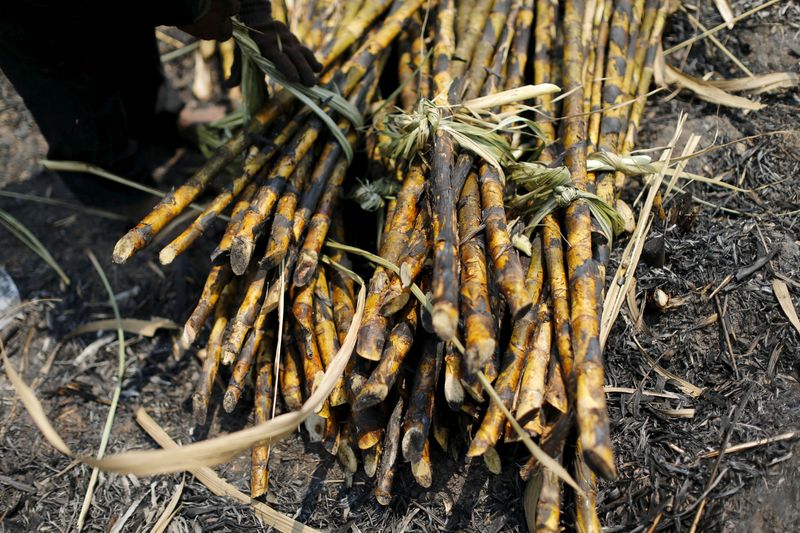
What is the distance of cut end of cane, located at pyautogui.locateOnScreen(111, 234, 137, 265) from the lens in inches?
76.1

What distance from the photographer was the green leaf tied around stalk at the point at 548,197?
2062mm

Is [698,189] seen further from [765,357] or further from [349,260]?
[349,260]

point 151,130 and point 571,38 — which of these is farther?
point 151,130

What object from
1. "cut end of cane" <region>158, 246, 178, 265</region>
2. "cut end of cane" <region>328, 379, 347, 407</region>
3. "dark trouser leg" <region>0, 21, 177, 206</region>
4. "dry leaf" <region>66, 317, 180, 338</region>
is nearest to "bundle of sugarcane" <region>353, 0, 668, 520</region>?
"cut end of cane" <region>328, 379, 347, 407</region>

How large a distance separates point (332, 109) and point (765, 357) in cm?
177

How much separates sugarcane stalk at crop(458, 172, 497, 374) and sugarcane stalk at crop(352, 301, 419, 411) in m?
0.24

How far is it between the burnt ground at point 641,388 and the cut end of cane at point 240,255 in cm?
68

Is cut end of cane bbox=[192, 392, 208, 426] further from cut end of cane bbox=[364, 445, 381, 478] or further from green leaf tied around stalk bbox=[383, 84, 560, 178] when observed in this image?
green leaf tied around stalk bbox=[383, 84, 560, 178]

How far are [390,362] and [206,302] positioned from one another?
72 centimetres

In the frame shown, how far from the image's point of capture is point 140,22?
93.7 inches

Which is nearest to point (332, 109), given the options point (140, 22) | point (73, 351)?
point (140, 22)

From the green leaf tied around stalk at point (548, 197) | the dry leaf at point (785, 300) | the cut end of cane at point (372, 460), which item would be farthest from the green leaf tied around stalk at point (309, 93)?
the dry leaf at point (785, 300)

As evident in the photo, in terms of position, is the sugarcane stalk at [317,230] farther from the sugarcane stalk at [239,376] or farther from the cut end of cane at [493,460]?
the cut end of cane at [493,460]

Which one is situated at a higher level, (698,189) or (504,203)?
(504,203)
